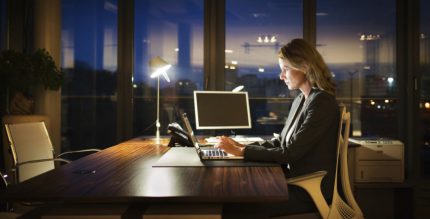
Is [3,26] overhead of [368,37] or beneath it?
overhead

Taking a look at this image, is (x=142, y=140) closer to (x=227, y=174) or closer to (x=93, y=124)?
(x=227, y=174)

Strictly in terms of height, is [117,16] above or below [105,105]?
above

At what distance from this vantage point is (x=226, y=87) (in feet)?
15.1

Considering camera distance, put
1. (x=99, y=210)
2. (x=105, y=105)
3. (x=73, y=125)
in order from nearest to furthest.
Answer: (x=99, y=210)
(x=105, y=105)
(x=73, y=125)

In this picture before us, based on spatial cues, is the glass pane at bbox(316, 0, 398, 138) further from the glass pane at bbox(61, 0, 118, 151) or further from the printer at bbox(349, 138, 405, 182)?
the glass pane at bbox(61, 0, 118, 151)

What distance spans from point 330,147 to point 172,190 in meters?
0.91

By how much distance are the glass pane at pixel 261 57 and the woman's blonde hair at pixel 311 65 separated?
2367 millimetres

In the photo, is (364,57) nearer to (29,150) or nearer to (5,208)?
(29,150)

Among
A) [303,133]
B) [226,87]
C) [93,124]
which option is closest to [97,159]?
[303,133]

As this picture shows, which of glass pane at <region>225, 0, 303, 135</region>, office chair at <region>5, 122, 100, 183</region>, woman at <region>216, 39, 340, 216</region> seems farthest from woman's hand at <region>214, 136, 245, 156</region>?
glass pane at <region>225, 0, 303, 135</region>

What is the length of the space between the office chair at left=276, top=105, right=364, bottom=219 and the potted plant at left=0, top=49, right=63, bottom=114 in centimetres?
303

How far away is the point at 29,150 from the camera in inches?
117

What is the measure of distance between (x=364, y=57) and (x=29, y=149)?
3.44 metres

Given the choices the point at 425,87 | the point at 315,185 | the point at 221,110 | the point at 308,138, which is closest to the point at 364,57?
the point at 425,87
